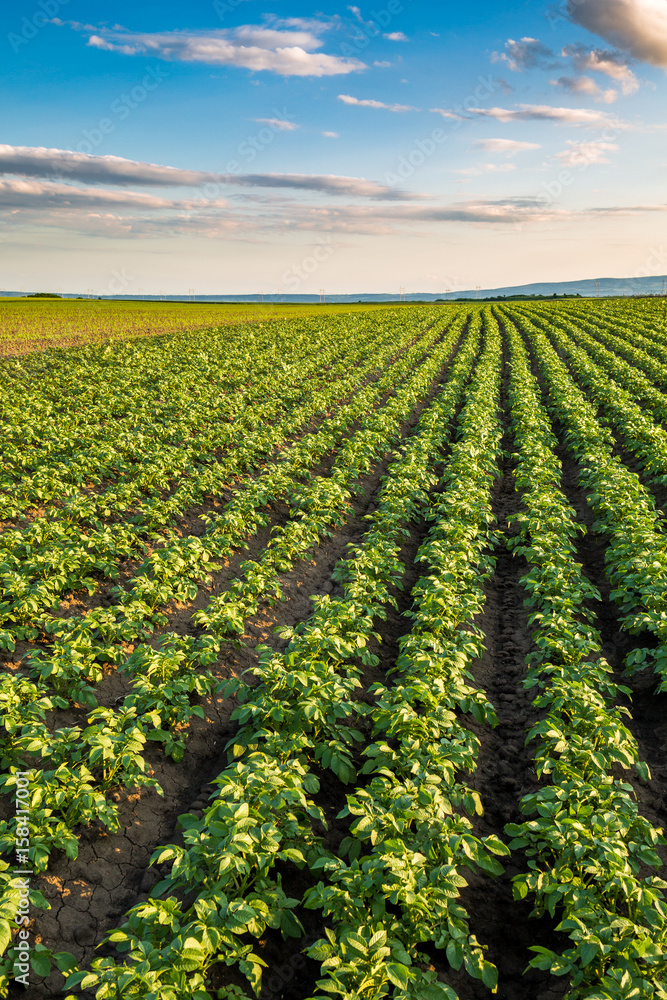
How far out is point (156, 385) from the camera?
19.2m

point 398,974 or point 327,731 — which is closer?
point 398,974

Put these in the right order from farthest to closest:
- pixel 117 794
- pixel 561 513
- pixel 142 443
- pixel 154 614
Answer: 1. pixel 142 443
2. pixel 561 513
3. pixel 154 614
4. pixel 117 794

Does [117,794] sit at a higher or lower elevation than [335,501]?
lower

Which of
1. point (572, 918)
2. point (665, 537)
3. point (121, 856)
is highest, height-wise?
point (665, 537)

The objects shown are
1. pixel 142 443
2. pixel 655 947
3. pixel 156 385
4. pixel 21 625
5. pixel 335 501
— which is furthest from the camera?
pixel 156 385

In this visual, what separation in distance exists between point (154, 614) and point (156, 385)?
13.8m

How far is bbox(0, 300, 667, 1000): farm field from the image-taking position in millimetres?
3234

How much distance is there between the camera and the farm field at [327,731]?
323cm

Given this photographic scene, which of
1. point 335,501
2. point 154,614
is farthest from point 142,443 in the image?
point 154,614

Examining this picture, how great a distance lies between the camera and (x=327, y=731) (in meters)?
4.84

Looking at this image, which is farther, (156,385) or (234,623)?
(156,385)

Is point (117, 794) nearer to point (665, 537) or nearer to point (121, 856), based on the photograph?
point (121, 856)

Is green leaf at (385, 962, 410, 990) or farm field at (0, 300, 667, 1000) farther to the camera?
farm field at (0, 300, 667, 1000)

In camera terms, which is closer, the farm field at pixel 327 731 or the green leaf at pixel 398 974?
the green leaf at pixel 398 974
